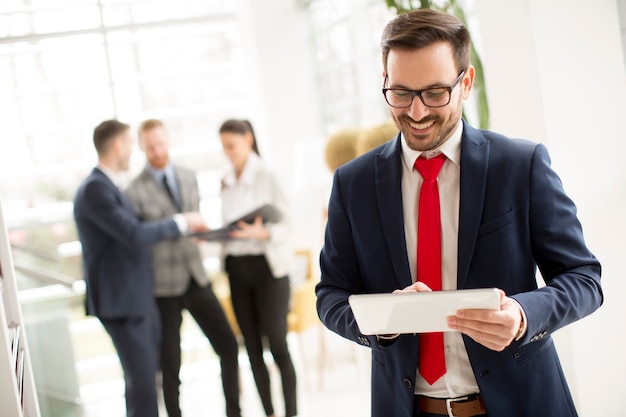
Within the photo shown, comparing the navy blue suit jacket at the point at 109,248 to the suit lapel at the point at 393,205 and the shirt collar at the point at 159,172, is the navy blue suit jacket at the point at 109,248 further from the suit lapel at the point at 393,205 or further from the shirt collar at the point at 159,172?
the suit lapel at the point at 393,205

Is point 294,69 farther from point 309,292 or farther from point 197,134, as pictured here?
point 309,292

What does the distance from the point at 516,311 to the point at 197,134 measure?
5992mm

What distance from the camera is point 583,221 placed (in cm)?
299

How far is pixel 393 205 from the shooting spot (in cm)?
174

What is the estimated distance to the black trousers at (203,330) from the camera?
4.57 metres

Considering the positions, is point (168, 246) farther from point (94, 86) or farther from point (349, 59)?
point (349, 59)

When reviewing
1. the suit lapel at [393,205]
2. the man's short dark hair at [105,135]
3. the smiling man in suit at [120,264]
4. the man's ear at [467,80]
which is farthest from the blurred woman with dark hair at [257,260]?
the man's ear at [467,80]

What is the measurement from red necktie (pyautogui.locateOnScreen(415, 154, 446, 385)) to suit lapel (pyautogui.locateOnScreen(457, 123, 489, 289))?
6 centimetres

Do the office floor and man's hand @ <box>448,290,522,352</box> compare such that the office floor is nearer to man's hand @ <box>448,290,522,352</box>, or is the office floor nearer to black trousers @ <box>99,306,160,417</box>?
black trousers @ <box>99,306,160,417</box>

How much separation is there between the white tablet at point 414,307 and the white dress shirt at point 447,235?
0.22m

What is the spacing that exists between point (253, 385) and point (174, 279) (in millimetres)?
1759

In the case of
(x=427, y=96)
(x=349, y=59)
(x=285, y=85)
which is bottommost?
(x=427, y=96)

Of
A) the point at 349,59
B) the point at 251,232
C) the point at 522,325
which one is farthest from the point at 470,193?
the point at 349,59

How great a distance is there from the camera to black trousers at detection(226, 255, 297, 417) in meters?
4.48
